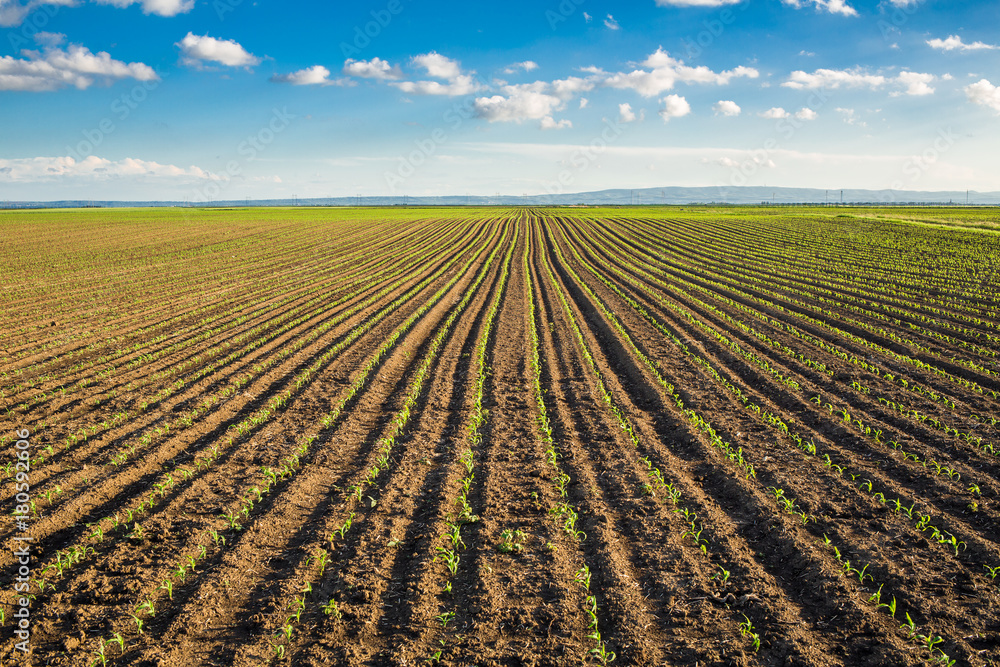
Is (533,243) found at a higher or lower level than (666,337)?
higher

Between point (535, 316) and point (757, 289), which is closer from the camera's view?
point (535, 316)

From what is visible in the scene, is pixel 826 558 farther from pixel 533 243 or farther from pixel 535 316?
pixel 533 243

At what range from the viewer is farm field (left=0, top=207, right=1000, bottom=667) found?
4.48 metres

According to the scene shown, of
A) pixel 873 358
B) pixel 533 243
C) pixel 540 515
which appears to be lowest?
pixel 540 515

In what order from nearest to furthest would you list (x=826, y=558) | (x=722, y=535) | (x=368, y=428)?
(x=826, y=558), (x=722, y=535), (x=368, y=428)

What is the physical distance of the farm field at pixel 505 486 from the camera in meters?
4.48

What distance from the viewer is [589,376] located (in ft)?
36.9

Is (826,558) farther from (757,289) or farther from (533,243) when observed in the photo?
(533,243)

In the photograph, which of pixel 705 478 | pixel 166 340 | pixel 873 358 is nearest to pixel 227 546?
pixel 705 478

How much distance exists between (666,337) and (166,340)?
13.1m

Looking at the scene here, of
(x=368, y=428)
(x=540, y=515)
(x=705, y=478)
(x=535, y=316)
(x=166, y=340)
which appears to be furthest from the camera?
(x=535, y=316)

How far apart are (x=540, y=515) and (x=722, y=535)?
2.01m

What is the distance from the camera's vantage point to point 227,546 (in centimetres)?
560

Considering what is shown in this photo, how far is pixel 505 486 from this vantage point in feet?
22.7
